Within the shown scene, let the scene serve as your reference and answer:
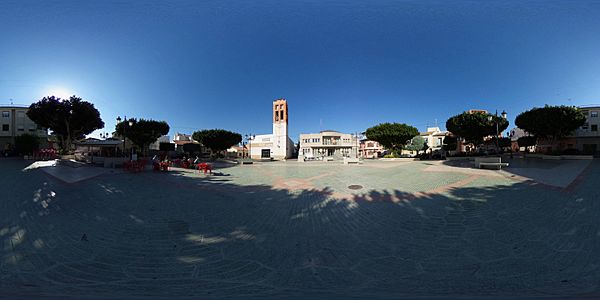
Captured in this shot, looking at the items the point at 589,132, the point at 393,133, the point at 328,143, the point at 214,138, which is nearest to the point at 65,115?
the point at 214,138

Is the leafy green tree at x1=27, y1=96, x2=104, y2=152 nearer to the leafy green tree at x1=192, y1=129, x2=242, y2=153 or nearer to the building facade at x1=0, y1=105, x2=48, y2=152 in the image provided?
the leafy green tree at x1=192, y1=129, x2=242, y2=153

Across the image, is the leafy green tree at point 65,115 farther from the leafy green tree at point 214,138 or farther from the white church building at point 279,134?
the white church building at point 279,134

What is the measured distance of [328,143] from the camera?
6041 cm

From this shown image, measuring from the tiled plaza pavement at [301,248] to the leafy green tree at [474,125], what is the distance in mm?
25361

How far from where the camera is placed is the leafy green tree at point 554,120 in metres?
24.7

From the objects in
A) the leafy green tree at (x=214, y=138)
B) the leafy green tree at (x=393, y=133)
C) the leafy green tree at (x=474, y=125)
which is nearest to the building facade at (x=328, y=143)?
the leafy green tree at (x=214, y=138)

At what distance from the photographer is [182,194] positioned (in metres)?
7.87

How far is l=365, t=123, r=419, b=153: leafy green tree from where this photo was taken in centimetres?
3253

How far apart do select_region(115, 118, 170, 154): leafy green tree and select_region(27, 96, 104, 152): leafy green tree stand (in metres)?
6.04

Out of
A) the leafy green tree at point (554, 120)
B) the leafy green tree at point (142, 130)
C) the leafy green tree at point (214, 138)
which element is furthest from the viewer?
the leafy green tree at point (214, 138)

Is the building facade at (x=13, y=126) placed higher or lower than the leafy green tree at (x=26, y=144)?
higher

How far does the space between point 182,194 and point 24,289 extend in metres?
5.27

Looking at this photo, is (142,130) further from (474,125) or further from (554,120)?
(554,120)

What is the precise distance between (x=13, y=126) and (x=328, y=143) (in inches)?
2431
